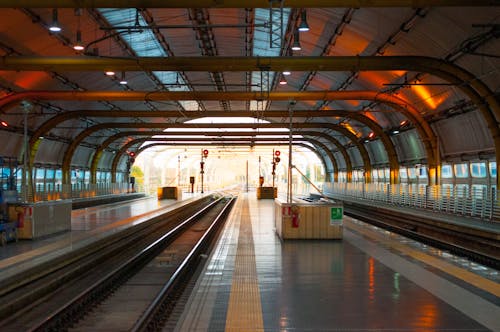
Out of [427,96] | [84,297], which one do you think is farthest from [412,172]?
[84,297]

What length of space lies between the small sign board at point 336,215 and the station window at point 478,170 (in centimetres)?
1284

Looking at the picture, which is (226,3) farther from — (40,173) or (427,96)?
(40,173)

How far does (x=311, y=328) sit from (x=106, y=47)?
841 inches

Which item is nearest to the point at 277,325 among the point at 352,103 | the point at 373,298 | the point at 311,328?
the point at 311,328

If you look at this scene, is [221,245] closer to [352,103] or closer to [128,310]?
[128,310]

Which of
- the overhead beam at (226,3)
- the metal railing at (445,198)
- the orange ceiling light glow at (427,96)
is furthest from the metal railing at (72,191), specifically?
the metal railing at (445,198)

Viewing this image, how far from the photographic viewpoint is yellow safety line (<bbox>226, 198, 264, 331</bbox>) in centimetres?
688

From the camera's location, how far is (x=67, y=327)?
7.94m

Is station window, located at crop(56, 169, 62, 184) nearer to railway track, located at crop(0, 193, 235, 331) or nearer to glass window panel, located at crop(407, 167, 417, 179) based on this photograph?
railway track, located at crop(0, 193, 235, 331)

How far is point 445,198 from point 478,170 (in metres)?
2.08

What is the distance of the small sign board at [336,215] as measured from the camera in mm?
15213

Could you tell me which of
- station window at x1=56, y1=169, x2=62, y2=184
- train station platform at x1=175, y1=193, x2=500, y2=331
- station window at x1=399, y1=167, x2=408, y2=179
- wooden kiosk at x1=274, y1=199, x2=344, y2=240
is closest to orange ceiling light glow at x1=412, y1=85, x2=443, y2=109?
station window at x1=399, y1=167, x2=408, y2=179

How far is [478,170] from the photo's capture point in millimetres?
25516

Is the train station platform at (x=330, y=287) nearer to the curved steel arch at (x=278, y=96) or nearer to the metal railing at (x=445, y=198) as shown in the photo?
the metal railing at (x=445, y=198)
